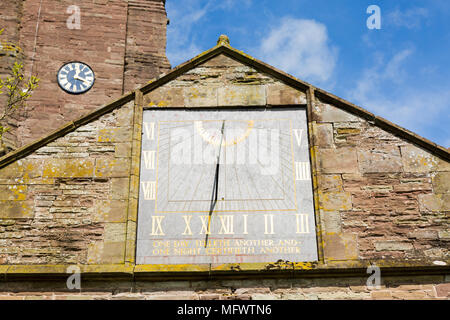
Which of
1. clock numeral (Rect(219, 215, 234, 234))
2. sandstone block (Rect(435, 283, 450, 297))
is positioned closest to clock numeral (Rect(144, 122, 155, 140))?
clock numeral (Rect(219, 215, 234, 234))

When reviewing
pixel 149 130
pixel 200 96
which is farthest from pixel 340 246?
pixel 149 130

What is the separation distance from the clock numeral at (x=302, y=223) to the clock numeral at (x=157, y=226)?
75.2 inches

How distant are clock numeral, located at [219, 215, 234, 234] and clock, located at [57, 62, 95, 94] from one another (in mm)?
8836

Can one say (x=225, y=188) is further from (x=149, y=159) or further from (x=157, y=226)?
(x=149, y=159)

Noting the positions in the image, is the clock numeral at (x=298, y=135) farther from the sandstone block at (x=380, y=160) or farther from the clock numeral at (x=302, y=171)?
the sandstone block at (x=380, y=160)

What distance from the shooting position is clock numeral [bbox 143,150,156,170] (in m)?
8.98

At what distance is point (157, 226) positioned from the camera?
852cm

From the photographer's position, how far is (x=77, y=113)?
15734 mm

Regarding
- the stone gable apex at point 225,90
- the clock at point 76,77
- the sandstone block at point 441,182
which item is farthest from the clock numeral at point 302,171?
the clock at point 76,77

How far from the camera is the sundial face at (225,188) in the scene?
8.34 m

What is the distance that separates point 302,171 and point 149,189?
2.28 meters

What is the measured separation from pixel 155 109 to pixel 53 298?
3.25 m

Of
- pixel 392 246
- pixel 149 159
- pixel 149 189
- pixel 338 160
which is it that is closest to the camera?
pixel 392 246
